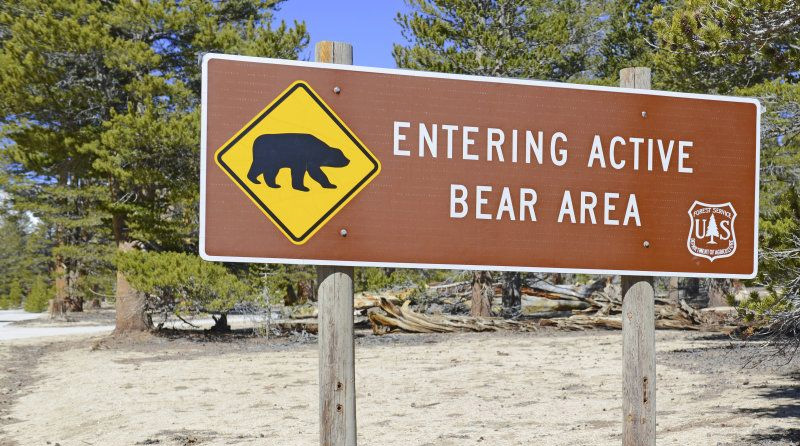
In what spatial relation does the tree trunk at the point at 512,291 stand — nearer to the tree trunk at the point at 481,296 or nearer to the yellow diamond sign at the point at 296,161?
the tree trunk at the point at 481,296

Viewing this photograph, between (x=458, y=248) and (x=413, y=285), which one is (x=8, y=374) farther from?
(x=458, y=248)

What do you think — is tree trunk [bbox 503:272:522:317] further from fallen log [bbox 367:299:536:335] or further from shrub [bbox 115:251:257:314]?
shrub [bbox 115:251:257:314]

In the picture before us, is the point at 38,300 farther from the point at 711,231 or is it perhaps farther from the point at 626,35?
the point at 711,231

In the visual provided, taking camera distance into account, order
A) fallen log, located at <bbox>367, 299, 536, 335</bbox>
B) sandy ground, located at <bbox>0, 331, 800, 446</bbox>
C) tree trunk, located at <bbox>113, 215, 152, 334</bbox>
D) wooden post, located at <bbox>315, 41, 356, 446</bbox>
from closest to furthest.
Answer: wooden post, located at <bbox>315, 41, 356, 446</bbox> < sandy ground, located at <bbox>0, 331, 800, 446</bbox> < tree trunk, located at <bbox>113, 215, 152, 334</bbox> < fallen log, located at <bbox>367, 299, 536, 335</bbox>

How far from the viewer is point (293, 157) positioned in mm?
2873

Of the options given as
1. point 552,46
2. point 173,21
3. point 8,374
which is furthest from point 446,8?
point 8,374

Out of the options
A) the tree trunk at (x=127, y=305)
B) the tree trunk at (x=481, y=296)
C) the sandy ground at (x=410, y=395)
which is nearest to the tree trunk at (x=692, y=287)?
the tree trunk at (x=481, y=296)

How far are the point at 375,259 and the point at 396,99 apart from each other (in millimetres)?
610

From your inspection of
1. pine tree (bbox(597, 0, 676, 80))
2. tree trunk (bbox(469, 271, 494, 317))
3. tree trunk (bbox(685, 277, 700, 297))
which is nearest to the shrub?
tree trunk (bbox(469, 271, 494, 317))

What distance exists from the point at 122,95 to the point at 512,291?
12.4 m

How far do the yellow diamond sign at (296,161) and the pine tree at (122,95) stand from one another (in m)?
14.9

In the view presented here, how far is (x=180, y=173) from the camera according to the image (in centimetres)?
1930

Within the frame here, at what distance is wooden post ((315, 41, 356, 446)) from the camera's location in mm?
3043

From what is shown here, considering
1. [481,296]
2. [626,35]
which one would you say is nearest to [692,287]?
[626,35]
